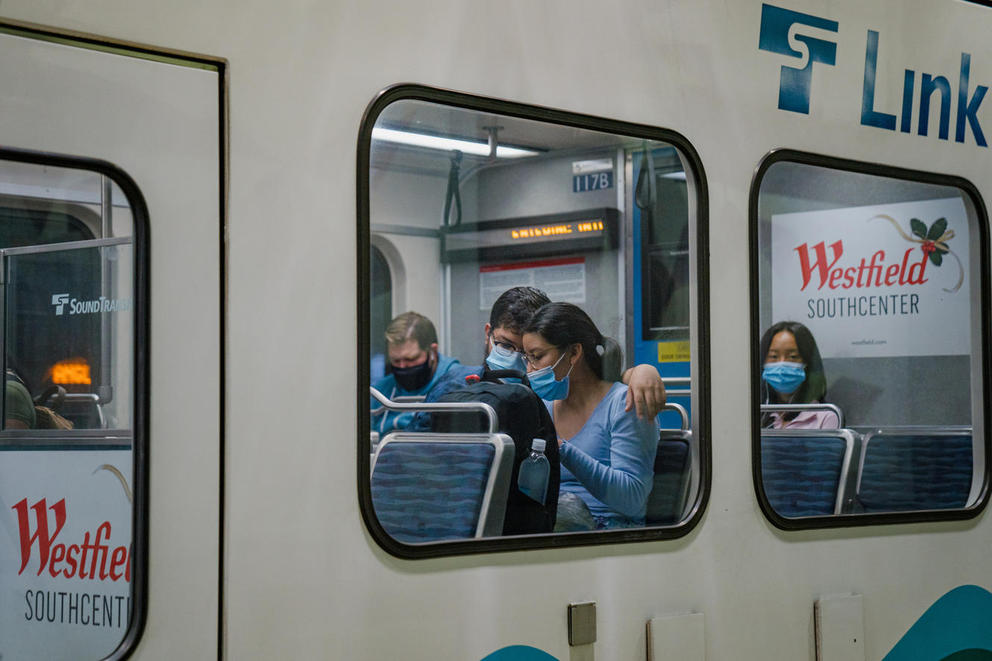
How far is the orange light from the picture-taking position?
190cm

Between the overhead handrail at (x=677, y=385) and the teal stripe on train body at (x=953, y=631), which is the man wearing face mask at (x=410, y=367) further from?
the teal stripe on train body at (x=953, y=631)

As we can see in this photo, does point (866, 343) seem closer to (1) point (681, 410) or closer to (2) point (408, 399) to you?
(1) point (681, 410)

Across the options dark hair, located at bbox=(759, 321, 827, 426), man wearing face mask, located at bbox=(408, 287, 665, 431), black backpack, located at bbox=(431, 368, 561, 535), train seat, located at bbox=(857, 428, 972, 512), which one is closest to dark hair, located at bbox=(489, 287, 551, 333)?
man wearing face mask, located at bbox=(408, 287, 665, 431)

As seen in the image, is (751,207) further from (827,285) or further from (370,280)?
(370,280)

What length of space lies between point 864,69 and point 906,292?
0.61 m

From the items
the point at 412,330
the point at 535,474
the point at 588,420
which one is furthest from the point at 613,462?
the point at 412,330

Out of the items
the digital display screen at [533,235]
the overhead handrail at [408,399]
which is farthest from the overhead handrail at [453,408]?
the digital display screen at [533,235]

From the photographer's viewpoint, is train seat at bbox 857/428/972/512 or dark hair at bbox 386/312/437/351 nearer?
dark hair at bbox 386/312/437/351

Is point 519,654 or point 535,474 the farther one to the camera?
point 535,474

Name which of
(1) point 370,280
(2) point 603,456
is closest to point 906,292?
(2) point 603,456

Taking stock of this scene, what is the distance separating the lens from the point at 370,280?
2180 mm

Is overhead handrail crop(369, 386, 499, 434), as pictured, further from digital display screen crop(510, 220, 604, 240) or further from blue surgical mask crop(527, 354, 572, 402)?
digital display screen crop(510, 220, 604, 240)

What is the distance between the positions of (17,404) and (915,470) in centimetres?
232

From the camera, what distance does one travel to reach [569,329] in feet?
8.32
